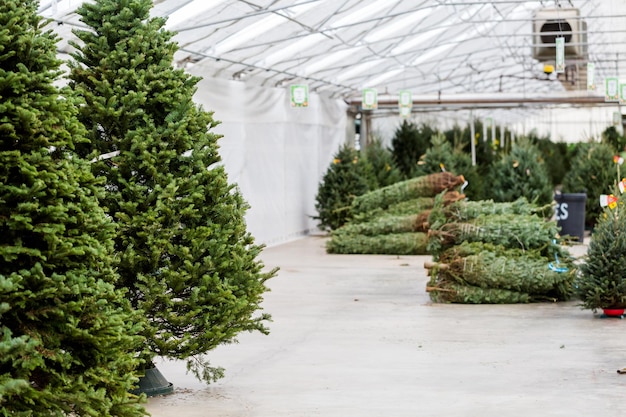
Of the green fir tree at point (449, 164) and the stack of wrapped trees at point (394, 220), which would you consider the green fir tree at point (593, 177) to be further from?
the stack of wrapped trees at point (394, 220)

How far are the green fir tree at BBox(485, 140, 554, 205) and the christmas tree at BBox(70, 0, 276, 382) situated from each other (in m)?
15.3

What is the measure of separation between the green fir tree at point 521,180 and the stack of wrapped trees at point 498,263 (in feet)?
29.3

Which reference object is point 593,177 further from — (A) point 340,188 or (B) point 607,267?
(B) point 607,267

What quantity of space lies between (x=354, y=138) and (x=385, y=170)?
4.10m

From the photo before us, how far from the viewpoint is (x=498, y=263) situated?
Result: 12.3 m

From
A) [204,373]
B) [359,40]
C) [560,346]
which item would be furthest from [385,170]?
[204,373]

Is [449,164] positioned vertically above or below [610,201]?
above

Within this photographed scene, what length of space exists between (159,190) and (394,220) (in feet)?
40.6

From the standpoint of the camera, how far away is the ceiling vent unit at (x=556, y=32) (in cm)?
1912

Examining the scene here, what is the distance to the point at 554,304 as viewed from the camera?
1246 cm

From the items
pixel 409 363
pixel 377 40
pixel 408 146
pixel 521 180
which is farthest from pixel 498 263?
pixel 408 146

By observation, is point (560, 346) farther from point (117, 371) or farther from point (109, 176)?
point (117, 371)

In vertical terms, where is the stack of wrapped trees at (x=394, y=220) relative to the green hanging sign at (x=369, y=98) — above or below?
below

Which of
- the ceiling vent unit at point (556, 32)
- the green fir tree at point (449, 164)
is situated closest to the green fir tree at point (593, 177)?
the green fir tree at point (449, 164)
